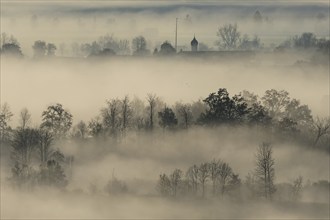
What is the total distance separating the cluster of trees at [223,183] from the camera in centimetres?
9769

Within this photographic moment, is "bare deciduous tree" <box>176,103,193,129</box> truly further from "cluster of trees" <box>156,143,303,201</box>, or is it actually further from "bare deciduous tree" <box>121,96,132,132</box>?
"cluster of trees" <box>156,143,303,201</box>

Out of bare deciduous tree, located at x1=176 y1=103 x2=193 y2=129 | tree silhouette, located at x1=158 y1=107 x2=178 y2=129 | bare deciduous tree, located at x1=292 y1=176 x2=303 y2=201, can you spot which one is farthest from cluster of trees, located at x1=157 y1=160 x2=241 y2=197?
tree silhouette, located at x1=158 y1=107 x2=178 y2=129

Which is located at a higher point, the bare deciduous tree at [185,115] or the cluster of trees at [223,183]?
the bare deciduous tree at [185,115]

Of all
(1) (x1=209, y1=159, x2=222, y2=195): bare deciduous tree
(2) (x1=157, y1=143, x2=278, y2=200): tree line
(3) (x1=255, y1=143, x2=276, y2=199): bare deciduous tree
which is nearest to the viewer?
(3) (x1=255, y1=143, x2=276, y2=199): bare deciduous tree

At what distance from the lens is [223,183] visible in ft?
324

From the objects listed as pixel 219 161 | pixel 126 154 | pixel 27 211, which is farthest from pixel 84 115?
pixel 27 211

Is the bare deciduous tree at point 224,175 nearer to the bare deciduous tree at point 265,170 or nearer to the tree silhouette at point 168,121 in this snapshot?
the bare deciduous tree at point 265,170

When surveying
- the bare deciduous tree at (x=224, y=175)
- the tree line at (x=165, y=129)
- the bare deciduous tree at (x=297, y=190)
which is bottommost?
the bare deciduous tree at (x=297, y=190)

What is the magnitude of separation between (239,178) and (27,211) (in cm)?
2413

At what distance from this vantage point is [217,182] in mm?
100688

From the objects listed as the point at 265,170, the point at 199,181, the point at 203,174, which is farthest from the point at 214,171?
the point at 265,170

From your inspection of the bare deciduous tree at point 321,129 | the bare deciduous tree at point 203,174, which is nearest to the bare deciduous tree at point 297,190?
the bare deciduous tree at point 203,174

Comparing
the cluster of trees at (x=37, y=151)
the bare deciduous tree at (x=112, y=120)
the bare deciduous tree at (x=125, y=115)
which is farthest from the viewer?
the bare deciduous tree at (x=125, y=115)

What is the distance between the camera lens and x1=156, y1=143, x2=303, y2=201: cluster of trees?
320 ft
